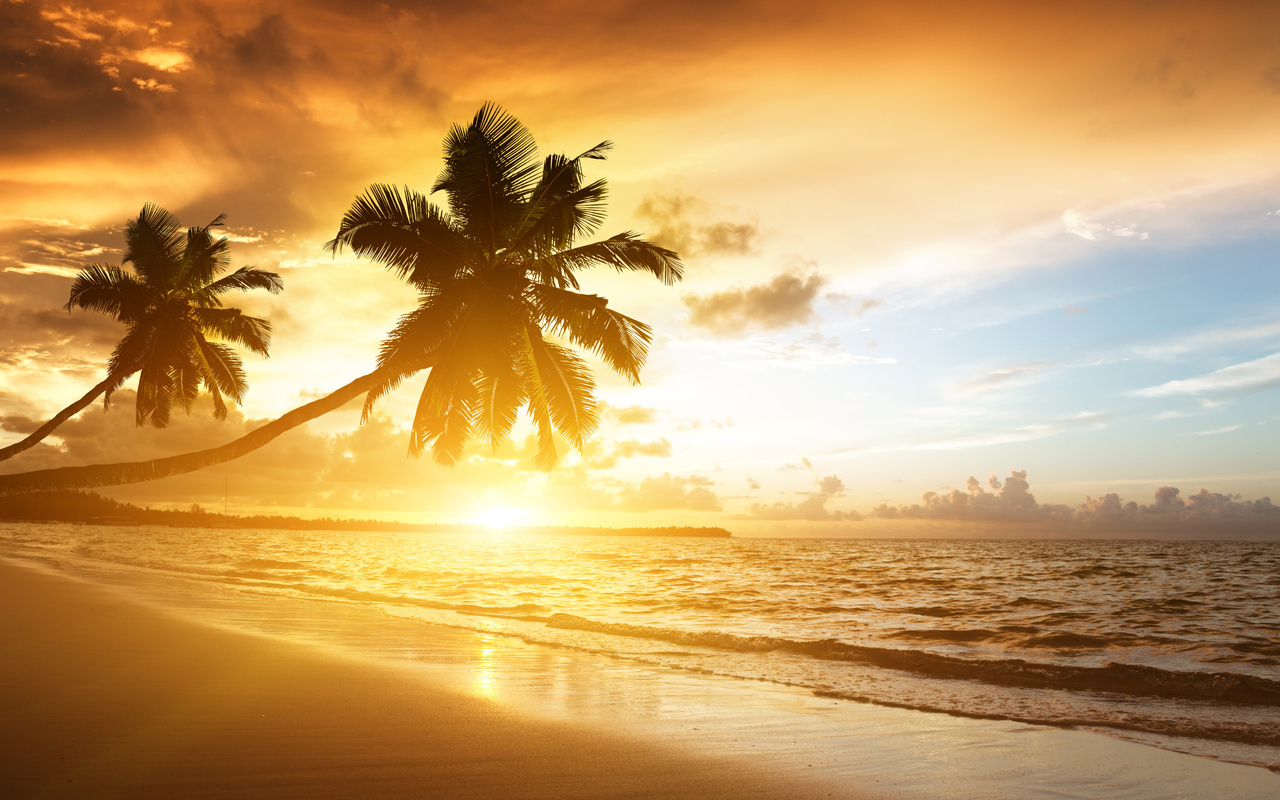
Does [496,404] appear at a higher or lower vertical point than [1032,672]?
higher

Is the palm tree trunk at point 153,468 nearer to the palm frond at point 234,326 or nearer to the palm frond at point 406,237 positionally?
the palm frond at point 406,237

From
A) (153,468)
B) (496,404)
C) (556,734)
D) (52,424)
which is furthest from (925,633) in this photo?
(52,424)

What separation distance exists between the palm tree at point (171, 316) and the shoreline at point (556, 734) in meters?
15.9

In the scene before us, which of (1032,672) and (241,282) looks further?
(241,282)

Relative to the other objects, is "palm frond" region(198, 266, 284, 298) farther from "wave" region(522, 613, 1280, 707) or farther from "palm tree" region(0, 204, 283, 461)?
"wave" region(522, 613, 1280, 707)

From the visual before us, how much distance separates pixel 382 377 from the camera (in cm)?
1183

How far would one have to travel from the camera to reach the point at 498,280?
14.6 metres

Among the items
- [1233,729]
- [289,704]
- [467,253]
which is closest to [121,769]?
[289,704]

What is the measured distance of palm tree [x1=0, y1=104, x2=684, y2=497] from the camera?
14008mm

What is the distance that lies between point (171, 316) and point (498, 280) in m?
14.8

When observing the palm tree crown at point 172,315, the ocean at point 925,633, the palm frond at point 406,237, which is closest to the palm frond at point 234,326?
the palm tree crown at point 172,315

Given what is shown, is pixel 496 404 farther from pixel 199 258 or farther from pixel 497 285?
pixel 199 258

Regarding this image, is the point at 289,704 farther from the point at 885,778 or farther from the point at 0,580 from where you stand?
the point at 0,580

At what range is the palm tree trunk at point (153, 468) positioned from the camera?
7.83m
